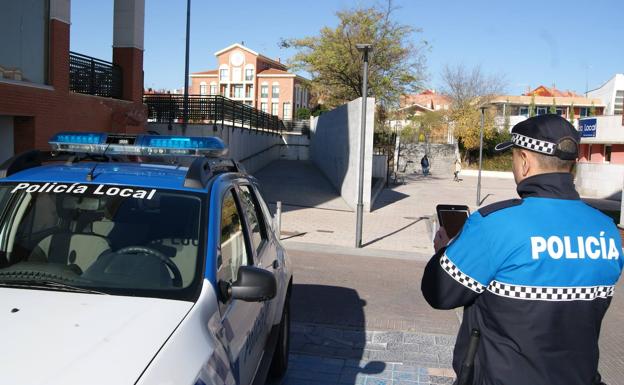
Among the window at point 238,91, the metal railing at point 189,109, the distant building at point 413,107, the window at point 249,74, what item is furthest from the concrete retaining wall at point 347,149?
the window at point 238,91

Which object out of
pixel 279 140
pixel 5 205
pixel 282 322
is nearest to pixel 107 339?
pixel 5 205

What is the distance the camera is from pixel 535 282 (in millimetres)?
2266

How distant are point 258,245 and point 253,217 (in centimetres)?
22

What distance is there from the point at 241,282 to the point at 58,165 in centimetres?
161

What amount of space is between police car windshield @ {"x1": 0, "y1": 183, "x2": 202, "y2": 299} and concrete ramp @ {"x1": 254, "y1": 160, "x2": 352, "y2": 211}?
530 inches

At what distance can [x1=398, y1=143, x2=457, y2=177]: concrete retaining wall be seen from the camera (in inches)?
1753

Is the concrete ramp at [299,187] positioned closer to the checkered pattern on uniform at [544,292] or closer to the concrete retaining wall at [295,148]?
the concrete retaining wall at [295,148]

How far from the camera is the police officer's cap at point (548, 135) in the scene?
2.42 metres

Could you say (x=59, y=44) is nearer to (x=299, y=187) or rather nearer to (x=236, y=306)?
(x=236, y=306)

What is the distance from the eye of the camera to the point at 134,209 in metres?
3.35

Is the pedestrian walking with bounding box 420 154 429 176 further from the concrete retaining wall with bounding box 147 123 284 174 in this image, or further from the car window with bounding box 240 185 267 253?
the car window with bounding box 240 185 267 253

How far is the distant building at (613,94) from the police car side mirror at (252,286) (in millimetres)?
56699

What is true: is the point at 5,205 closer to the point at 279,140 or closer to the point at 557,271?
the point at 557,271

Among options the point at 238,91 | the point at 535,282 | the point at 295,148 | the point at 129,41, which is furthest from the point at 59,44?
the point at 238,91
